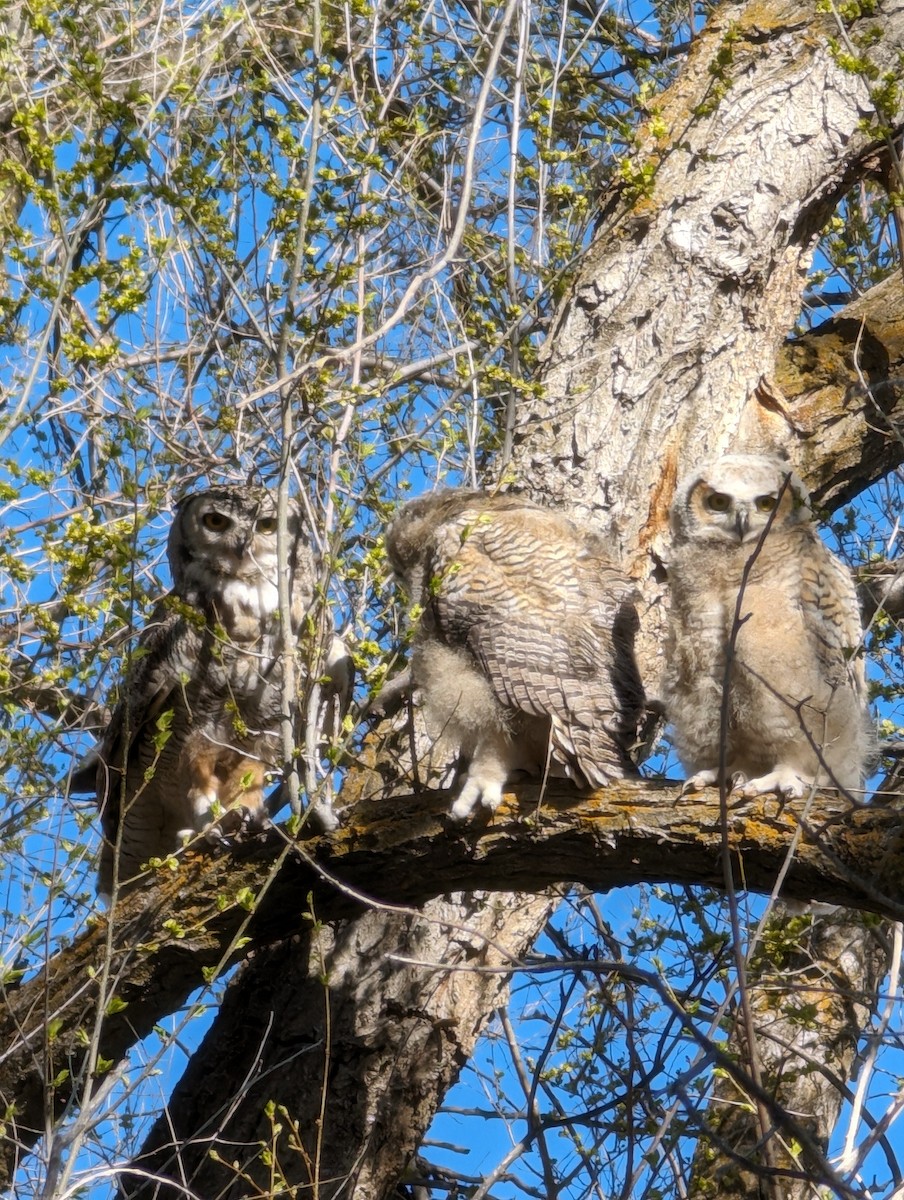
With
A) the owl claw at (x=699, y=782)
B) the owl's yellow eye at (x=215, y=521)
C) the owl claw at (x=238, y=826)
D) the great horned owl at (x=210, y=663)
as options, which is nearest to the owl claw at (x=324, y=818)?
the owl claw at (x=238, y=826)

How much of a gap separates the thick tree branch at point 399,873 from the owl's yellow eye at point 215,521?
1200mm

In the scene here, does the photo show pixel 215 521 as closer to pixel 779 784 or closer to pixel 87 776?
Result: pixel 87 776

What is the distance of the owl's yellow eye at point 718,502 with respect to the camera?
4.25 metres

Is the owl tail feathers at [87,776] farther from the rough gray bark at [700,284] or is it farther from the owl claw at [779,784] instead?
the owl claw at [779,784]

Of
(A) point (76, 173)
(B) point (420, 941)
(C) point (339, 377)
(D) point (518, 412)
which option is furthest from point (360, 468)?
(B) point (420, 941)

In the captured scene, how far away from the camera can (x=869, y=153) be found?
5.53 metres

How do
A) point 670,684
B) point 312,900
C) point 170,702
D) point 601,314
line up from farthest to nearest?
point 601,314 → point 170,702 → point 670,684 → point 312,900

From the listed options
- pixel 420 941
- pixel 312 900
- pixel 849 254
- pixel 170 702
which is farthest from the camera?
pixel 849 254

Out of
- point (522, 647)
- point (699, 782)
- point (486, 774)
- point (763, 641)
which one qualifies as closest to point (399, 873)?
point (486, 774)

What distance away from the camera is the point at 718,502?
14.0ft

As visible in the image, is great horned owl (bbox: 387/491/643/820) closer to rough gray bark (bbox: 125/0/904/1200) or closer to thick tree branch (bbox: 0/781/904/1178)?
thick tree branch (bbox: 0/781/904/1178)

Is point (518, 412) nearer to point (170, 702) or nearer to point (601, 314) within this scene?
point (601, 314)

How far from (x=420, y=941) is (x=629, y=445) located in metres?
1.91

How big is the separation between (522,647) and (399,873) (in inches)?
28.3
